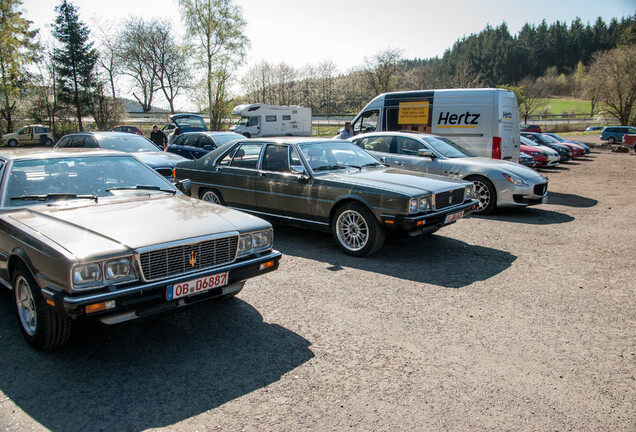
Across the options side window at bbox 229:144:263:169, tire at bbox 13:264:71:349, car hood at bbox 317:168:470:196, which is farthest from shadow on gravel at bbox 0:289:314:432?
side window at bbox 229:144:263:169

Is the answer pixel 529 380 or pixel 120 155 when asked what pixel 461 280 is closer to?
pixel 529 380

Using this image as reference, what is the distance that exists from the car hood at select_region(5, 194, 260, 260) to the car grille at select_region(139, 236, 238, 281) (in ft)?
0.25

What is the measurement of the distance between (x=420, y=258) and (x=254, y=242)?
9.89 feet

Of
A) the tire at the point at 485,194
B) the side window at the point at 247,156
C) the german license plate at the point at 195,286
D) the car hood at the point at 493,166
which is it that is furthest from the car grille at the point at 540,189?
the german license plate at the point at 195,286

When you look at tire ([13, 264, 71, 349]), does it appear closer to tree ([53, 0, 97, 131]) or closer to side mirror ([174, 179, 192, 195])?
side mirror ([174, 179, 192, 195])

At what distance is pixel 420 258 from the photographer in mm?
6074

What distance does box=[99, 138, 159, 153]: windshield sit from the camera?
10453 millimetres

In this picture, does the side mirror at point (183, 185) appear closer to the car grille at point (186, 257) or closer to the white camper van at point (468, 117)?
the car grille at point (186, 257)

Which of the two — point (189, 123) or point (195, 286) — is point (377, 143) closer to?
point (195, 286)

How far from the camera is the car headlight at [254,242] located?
3.72m

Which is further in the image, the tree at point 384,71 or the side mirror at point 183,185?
the tree at point 384,71

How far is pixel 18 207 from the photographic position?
3.83m

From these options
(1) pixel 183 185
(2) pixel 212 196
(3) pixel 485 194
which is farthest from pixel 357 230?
(3) pixel 485 194

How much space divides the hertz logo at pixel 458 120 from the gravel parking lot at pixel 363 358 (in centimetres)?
619
